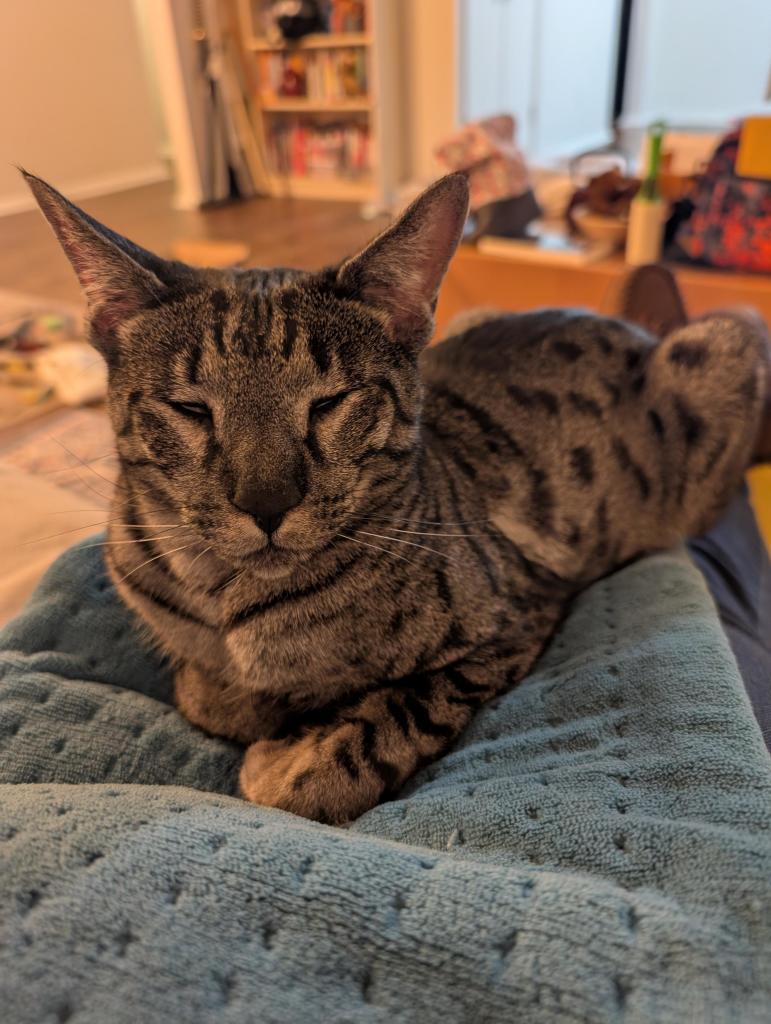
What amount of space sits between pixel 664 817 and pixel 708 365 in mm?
1138

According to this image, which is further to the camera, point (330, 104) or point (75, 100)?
point (75, 100)

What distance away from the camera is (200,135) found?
6098 mm

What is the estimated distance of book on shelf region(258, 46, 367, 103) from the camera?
5754 mm

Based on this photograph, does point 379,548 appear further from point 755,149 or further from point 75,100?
point 75,100

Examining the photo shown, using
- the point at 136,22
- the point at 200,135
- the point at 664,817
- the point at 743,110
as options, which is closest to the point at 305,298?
the point at 664,817

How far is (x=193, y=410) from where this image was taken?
Answer: 977 mm

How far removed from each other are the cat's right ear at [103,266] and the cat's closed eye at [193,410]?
17 centimetres

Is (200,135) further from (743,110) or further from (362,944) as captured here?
(362,944)

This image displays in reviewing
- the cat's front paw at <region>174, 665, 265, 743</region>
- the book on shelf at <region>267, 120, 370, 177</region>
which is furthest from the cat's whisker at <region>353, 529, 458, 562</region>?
the book on shelf at <region>267, 120, 370, 177</region>

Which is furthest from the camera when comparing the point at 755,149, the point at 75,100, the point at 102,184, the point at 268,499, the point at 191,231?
the point at 102,184

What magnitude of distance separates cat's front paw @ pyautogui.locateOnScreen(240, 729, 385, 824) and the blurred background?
2.26 metres

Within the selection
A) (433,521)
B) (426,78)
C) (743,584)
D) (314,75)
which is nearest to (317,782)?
(433,521)

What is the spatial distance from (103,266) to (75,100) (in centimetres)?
688

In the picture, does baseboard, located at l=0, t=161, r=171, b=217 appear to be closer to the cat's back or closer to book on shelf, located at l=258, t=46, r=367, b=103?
book on shelf, located at l=258, t=46, r=367, b=103
